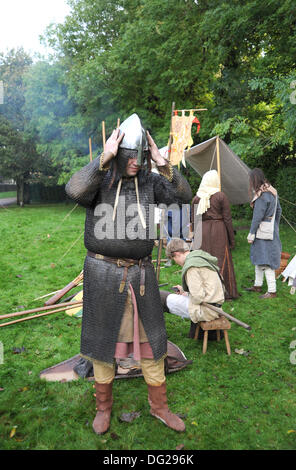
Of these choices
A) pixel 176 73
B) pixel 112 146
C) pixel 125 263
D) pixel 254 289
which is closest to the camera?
pixel 112 146

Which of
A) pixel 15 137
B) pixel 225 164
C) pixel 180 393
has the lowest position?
pixel 180 393

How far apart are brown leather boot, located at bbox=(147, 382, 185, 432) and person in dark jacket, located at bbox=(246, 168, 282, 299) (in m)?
2.92

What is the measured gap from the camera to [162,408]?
2.40 metres

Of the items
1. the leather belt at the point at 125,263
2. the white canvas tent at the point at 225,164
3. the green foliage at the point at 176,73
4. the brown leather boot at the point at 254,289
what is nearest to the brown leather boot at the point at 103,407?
the leather belt at the point at 125,263

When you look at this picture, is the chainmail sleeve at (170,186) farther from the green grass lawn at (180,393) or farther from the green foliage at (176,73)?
the green foliage at (176,73)

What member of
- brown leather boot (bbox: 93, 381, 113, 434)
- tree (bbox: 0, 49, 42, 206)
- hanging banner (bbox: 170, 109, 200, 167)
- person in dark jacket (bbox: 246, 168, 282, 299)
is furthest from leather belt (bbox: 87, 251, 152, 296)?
tree (bbox: 0, 49, 42, 206)

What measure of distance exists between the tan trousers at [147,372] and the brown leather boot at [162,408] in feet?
0.19

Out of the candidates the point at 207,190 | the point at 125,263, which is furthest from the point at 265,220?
the point at 125,263

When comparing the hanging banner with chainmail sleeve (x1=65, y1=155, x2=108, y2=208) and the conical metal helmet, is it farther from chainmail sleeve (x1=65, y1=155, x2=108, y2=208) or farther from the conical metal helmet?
chainmail sleeve (x1=65, y1=155, x2=108, y2=208)

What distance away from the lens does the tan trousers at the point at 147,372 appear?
231cm

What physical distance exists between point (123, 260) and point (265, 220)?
10.5 ft

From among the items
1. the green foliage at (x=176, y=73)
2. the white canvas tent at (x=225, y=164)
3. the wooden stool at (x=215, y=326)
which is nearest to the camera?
the wooden stool at (x=215, y=326)

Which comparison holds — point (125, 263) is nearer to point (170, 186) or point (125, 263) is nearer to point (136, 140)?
point (170, 186)
